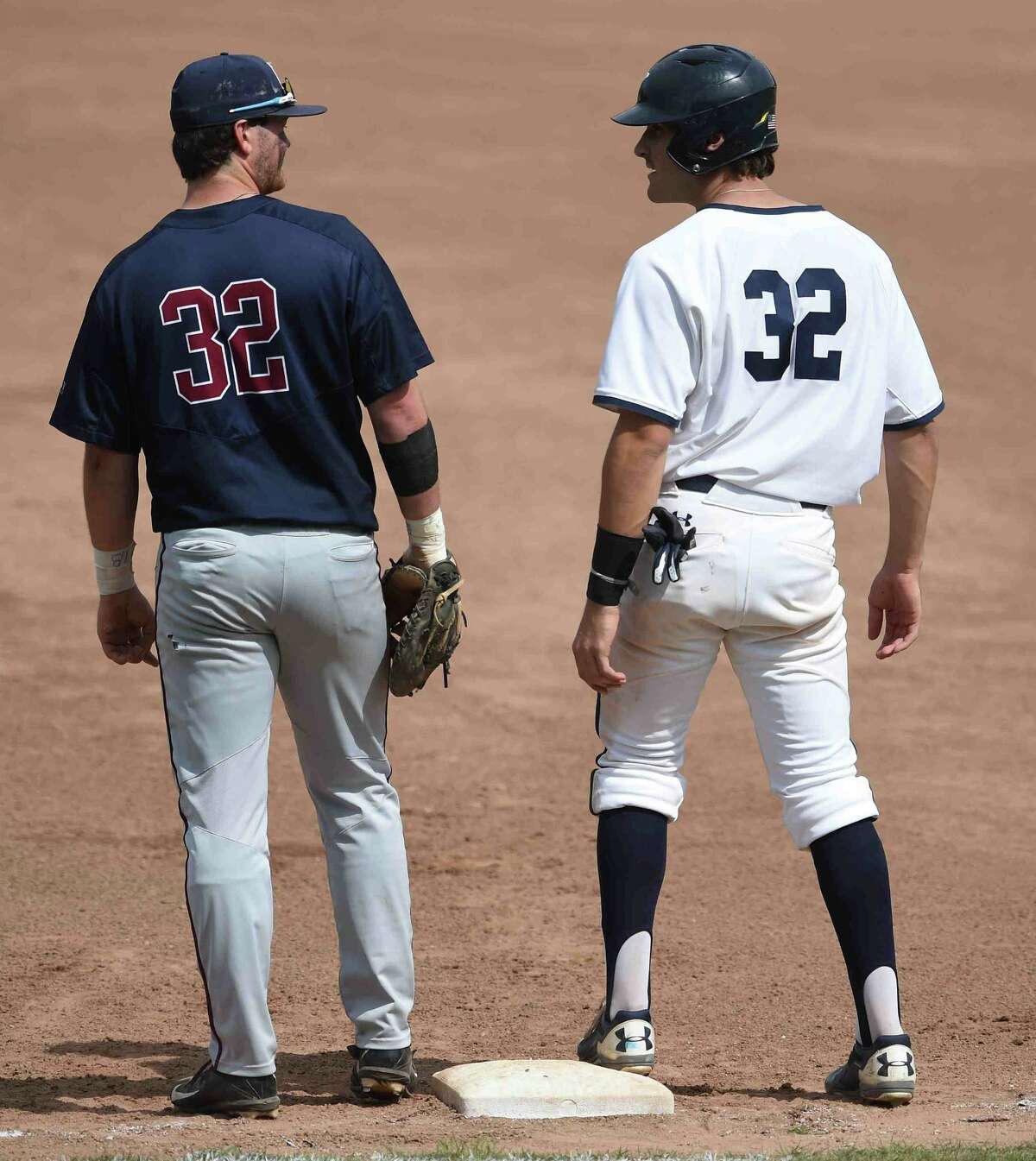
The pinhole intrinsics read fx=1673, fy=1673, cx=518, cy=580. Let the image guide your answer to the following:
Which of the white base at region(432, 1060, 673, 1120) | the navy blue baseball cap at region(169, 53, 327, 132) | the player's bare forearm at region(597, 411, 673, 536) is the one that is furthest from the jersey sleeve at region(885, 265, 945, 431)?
the white base at region(432, 1060, 673, 1120)

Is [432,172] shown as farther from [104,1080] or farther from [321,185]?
[104,1080]

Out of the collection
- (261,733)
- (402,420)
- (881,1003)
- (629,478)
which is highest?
(402,420)

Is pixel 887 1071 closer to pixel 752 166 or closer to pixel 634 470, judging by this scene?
pixel 634 470

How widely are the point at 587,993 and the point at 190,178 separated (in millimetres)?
2359

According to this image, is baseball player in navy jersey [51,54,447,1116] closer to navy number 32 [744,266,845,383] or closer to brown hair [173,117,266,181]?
brown hair [173,117,266,181]

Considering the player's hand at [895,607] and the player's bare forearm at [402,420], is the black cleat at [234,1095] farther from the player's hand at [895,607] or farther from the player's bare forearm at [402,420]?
the player's hand at [895,607]

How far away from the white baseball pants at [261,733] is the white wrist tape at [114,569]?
165 millimetres

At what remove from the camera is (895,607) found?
358 centimetres

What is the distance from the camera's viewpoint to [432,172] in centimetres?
1314

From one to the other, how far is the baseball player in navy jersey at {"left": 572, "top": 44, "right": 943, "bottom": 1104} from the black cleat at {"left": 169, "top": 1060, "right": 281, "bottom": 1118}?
0.64 m

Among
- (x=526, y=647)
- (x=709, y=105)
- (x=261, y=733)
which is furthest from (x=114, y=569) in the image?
(x=526, y=647)

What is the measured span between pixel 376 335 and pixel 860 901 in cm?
140

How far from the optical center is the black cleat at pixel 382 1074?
10.4ft

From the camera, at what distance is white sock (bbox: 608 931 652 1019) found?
10.5 ft
